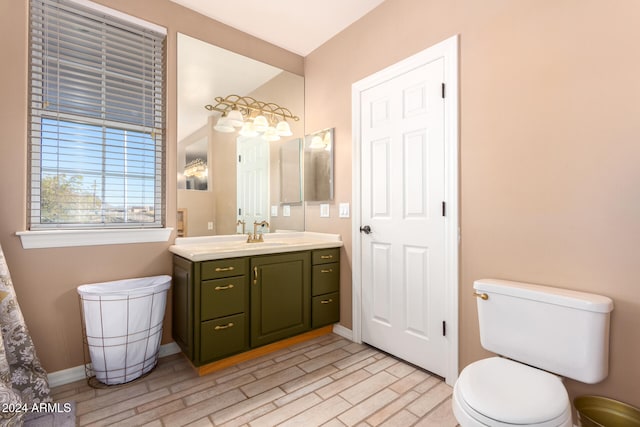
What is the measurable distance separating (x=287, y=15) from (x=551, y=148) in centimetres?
215

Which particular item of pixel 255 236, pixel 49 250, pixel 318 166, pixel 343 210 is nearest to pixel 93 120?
pixel 49 250

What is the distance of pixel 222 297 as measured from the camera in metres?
2.09

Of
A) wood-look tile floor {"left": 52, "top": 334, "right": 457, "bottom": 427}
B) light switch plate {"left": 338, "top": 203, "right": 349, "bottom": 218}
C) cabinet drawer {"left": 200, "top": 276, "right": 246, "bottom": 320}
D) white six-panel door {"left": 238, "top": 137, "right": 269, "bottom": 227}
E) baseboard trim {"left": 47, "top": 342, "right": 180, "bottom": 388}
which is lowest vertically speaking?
wood-look tile floor {"left": 52, "top": 334, "right": 457, "bottom": 427}

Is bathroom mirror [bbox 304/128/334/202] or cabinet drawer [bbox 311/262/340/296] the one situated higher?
bathroom mirror [bbox 304/128/334/202]

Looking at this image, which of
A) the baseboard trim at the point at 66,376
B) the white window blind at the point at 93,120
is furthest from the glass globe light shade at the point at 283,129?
the baseboard trim at the point at 66,376

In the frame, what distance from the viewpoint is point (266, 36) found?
9.23ft

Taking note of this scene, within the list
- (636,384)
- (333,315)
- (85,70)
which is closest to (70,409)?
(333,315)

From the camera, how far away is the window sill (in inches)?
73.9

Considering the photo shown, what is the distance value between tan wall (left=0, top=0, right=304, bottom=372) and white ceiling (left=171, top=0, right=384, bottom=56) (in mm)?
355

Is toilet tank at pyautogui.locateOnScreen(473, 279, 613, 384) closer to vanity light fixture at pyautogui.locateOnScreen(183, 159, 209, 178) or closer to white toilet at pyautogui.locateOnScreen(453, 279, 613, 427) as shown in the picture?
white toilet at pyautogui.locateOnScreen(453, 279, 613, 427)

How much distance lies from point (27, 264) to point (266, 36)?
2508 mm

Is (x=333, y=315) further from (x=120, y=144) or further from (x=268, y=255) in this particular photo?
(x=120, y=144)

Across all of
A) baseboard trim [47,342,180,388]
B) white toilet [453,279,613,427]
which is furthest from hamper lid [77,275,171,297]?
white toilet [453,279,613,427]

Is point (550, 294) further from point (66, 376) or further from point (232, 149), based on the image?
point (66, 376)
